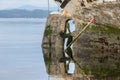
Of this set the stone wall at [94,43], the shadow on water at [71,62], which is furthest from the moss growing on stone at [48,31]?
the stone wall at [94,43]

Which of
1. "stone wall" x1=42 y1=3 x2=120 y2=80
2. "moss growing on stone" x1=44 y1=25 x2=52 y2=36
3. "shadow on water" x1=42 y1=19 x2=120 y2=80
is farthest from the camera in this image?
"moss growing on stone" x1=44 y1=25 x2=52 y2=36

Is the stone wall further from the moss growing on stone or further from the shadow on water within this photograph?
the moss growing on stone

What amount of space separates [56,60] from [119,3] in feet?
13.0

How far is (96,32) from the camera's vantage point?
30.3 m

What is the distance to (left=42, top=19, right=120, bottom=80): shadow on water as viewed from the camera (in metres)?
23.7

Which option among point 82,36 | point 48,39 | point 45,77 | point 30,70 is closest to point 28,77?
point 45,77

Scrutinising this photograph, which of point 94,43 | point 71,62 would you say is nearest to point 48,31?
point 94,43

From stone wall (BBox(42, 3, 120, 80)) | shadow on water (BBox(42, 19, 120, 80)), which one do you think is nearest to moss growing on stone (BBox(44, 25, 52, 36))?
shadow on water (BBox(42, 19, 120, 80))

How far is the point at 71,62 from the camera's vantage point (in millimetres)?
28688

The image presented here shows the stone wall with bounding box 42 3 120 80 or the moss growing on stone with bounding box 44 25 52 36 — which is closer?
the stone wall with bounding box 42 3 120 80

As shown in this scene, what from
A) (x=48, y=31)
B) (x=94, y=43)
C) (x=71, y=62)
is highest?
(x=71, y=62)

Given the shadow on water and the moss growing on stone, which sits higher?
the shadow on water

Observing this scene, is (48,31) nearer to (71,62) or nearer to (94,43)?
(94,43)

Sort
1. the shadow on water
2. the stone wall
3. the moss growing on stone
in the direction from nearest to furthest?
1. the shadow on water
2. the stone wall
3. the moss growing on stone
